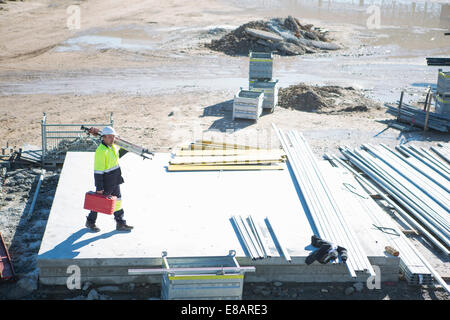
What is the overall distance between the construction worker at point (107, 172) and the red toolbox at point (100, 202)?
0.13 metres

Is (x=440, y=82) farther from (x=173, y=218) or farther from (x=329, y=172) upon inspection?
(x=173, y=218)

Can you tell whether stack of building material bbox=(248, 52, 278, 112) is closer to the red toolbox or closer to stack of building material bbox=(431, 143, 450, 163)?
stack of building material bbox=(431, 143, 450, 163)

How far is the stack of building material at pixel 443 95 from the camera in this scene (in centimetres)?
1869

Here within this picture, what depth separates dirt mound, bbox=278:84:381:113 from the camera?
21.2 m

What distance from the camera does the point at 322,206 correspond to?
10820 mm

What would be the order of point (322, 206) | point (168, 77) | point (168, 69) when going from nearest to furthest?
point (322, 206) < point (168, 77) < point (168, 69)

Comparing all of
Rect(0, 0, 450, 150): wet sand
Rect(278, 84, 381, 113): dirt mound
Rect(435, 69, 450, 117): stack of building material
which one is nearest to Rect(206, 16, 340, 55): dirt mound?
Rect(0, 0, 450, 150): wet sand

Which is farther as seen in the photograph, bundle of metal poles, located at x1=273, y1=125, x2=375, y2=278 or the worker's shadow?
bundle of metal poles, located at x1=273, y1=125, x2=375, y2=278

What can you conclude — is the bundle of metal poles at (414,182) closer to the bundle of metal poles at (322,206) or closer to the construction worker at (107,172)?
the bundle of metal poles at (322,206)

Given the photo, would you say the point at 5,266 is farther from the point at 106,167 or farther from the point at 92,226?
the point at 106,167

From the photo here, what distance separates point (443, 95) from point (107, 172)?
13.9 meters

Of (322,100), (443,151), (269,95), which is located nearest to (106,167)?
(443,151)

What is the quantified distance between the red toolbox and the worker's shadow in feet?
1.72

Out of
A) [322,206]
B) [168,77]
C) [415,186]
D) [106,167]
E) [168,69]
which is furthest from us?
[168,69]
